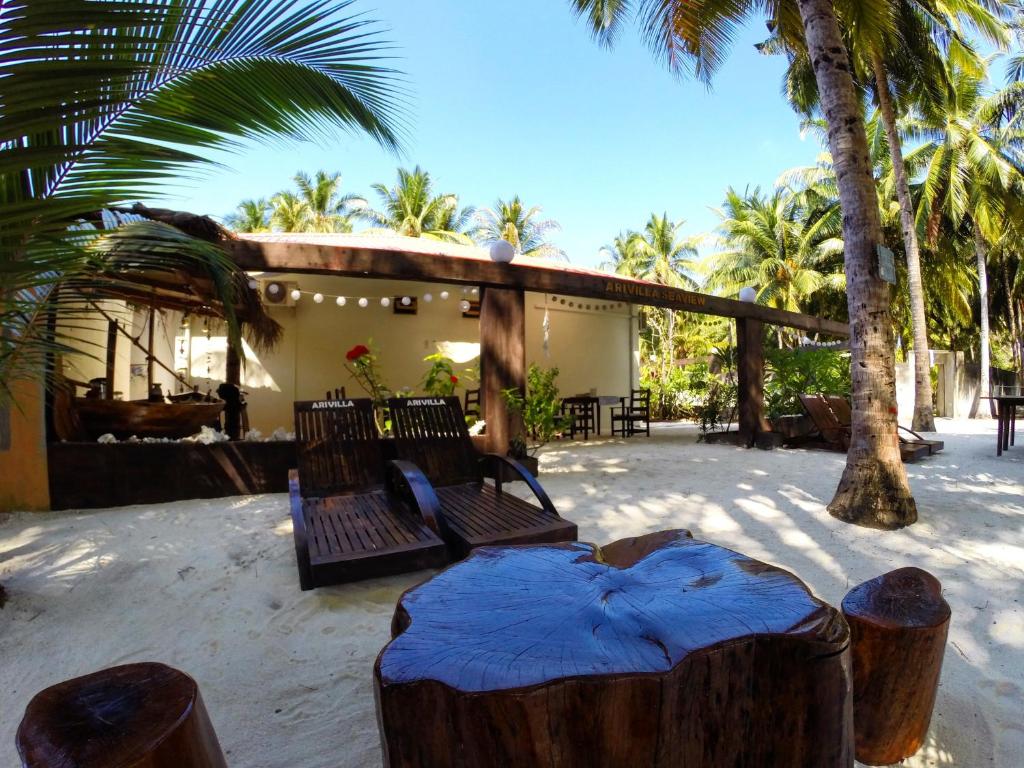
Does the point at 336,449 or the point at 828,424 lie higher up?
the point at 336,449

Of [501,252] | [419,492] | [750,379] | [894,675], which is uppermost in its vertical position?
[501,252]

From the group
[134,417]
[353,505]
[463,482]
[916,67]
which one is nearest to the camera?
[353,505]

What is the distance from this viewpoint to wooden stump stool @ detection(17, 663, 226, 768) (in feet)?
3.18

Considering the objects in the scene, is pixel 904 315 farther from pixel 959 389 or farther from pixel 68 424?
pixel 68 424

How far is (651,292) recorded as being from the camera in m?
7.83

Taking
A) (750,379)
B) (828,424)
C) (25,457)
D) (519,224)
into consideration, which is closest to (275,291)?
(25,457)

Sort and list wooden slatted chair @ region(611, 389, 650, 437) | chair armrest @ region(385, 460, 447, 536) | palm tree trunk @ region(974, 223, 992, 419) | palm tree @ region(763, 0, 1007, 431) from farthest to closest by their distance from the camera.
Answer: palm tree trunk @ region(974, 223, 992, 419), wooden slatted chair @ region(611, 389, 650, 437), palm tree @ region(763, 0, 1007, 431), chair armrest @ region(385, 460, 447, 536)

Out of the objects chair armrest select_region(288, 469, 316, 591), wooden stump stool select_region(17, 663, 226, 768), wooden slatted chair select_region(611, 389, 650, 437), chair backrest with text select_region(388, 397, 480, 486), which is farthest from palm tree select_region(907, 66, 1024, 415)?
wooden stump stool select_region(17, 663, 226, 768)

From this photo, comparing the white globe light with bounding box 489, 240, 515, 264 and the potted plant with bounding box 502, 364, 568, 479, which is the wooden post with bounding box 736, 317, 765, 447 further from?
the white globe light with bounding box 489, 240, 515, 264

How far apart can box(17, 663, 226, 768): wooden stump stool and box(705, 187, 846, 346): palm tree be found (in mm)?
24789

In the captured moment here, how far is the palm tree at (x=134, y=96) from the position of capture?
52.2 inches

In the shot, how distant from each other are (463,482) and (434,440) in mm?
448

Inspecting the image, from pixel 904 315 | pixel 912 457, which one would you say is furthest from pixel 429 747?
pixel 904 315

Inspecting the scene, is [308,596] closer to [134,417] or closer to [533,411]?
[134,417]
